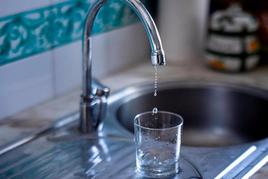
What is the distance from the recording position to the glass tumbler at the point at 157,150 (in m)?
0.94

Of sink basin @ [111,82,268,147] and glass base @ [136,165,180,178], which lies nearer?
glass base @ [136,165,180,178]

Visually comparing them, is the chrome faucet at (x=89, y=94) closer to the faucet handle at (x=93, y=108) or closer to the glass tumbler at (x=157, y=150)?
the faucet handle at (x=93, y=108)

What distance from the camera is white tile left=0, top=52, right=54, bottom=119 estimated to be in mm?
1111

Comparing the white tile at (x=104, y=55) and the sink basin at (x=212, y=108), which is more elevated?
the white tile at (x=104, y=55)

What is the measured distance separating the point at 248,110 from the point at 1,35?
670 mm

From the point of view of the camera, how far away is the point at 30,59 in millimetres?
1162

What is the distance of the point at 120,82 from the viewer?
4.58 ft

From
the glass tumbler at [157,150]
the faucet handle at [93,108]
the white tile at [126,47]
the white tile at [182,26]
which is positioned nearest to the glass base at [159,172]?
the glass tumbler at [157,150]

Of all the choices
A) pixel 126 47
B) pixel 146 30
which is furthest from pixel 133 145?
pixel 126 47

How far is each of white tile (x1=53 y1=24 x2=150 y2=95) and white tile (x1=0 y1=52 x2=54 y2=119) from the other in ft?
0.12

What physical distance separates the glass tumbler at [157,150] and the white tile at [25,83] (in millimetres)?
305

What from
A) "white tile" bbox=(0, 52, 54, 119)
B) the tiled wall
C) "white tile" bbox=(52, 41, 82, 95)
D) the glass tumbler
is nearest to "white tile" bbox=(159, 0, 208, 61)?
the tiled wall

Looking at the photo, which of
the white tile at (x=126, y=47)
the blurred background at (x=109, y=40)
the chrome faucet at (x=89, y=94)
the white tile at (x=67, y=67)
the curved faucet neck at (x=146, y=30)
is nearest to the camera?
the curved faucet neck at (x=146, y=30)

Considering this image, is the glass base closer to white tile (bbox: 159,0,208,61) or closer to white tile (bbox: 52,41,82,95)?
white tile (bbox: 52,41,82,95)
